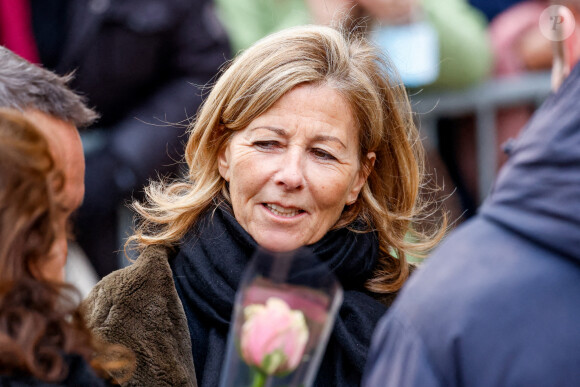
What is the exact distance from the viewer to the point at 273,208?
2582 mm

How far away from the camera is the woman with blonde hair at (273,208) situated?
246 centimetres

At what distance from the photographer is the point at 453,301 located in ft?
4.84

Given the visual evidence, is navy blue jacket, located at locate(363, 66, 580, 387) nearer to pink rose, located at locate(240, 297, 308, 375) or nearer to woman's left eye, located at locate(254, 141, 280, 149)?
pink rose, located at locate(240, 297, 308, 375)

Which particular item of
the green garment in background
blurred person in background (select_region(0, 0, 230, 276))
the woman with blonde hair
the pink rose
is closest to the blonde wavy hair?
the woman with blonde hair

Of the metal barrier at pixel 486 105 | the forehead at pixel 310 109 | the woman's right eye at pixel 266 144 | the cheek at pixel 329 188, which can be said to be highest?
the forehead at pixel 310 109

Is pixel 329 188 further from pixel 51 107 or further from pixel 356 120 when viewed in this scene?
pixel 51 107

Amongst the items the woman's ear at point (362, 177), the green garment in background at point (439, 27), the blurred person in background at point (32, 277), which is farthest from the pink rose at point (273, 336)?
the green garment in background at point (439, 27)

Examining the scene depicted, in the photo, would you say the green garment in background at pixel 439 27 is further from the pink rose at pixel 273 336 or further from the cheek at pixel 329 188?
the pink rose at pixel 273 336

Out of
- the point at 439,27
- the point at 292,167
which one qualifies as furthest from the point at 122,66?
the point at 292,167

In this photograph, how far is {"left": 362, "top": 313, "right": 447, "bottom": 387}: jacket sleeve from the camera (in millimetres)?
1485

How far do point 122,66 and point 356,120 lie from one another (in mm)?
1986

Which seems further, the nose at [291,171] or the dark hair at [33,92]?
the nose at [291,171]

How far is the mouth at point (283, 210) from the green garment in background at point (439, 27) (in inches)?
84.1

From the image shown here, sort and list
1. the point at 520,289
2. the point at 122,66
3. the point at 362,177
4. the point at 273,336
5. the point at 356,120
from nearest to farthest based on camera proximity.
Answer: the point at 520,289
the point at 273,336
the point at 356,120
the point at 362,177
the point at 122,66
